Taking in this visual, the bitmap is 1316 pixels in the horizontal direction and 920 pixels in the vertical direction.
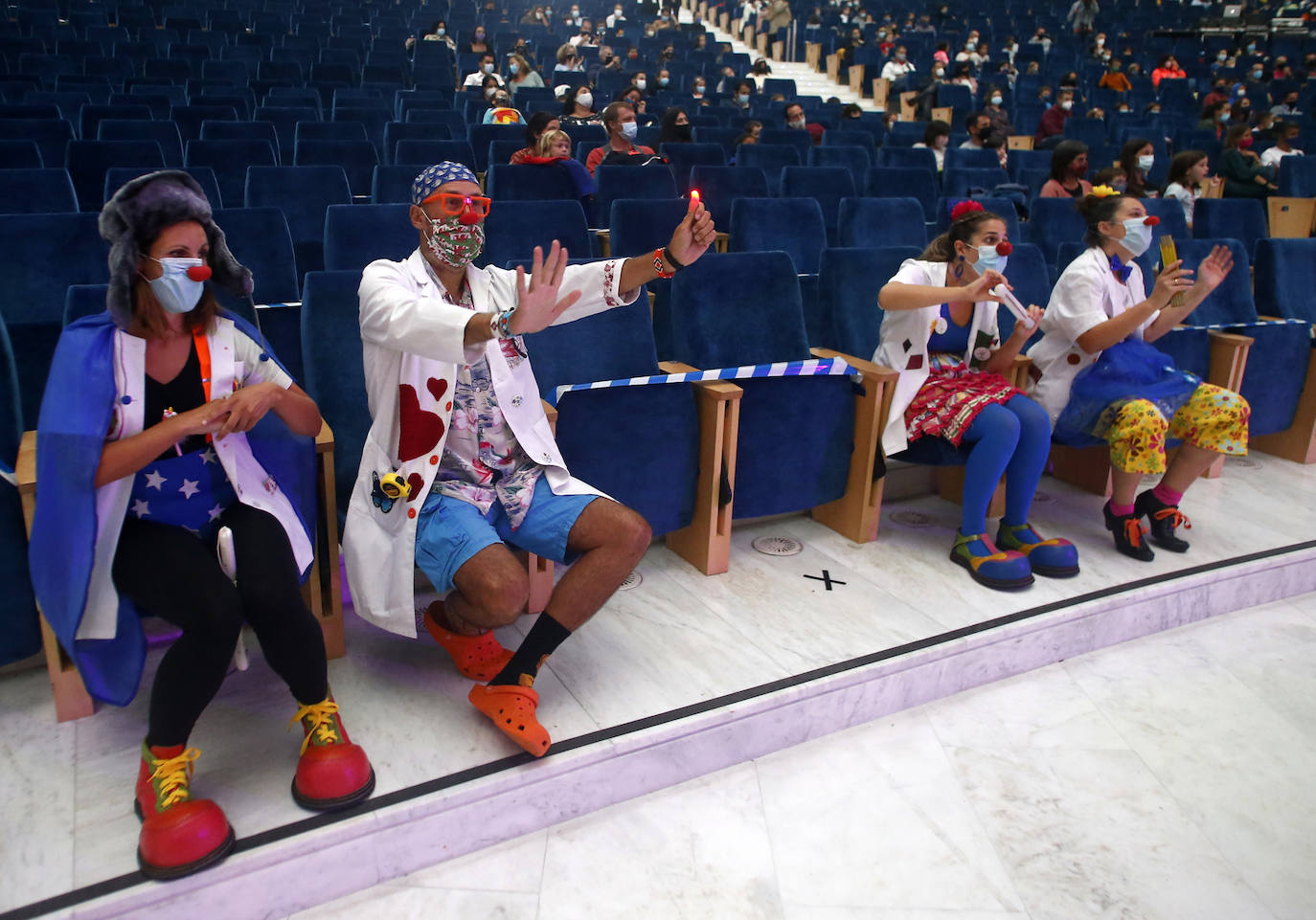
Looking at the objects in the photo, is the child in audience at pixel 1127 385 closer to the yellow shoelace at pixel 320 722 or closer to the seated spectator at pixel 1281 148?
the yellow shoelace at pixel 320 722

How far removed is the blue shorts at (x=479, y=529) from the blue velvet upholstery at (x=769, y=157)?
139 inches

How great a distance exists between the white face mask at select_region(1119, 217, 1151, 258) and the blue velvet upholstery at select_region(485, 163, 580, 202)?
2.02 metres

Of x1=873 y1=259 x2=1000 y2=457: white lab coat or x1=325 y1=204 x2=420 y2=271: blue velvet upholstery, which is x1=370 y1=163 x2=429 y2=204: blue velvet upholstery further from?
x1=873 y1=259 x2=1000 y2=457: white lab coat

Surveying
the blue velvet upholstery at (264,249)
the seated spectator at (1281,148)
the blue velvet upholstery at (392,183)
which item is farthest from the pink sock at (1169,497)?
the seated spectator at (1281,148)

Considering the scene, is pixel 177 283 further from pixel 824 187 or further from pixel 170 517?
pixel 824 187

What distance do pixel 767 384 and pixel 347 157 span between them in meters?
2.69

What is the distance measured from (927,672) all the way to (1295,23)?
555 inches

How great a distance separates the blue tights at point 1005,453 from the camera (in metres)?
2.30

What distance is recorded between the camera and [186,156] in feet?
12.5

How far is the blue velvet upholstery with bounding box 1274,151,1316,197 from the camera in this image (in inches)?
225

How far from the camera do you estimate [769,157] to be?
5.00m

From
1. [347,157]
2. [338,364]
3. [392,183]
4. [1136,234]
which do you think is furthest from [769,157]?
[338,364]

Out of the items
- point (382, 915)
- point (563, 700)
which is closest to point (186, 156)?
point (563, 700)

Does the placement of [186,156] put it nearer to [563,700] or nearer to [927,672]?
[563,700]
